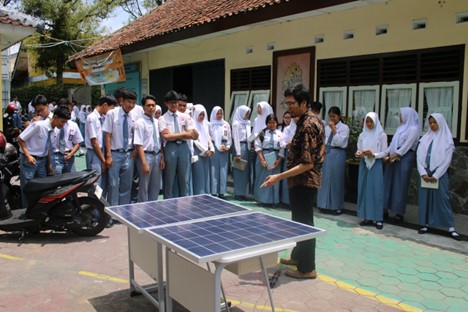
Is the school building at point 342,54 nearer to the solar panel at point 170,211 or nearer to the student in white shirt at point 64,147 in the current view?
the student in white shirt at point 64,147

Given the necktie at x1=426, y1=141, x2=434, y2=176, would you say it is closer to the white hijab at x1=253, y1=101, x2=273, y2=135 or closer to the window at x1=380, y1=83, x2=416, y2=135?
the window at x1=380, y1=83, x2=416, y2=135

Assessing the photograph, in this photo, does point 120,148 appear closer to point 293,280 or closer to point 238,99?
point 293,280

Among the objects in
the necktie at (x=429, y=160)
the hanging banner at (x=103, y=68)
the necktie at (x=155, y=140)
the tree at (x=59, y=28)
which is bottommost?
the necktie at (x=429, y=160)

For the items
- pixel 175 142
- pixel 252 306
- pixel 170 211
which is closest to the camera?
pixel 170 211

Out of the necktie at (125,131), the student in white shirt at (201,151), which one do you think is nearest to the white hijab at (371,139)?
the student in white shirt at (201,151)

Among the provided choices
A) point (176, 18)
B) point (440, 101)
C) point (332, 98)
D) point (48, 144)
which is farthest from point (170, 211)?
point (176, 18)

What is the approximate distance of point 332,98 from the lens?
830 centimetres

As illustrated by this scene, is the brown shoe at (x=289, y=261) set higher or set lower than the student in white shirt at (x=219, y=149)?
lower

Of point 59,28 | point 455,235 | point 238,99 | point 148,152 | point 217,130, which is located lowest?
point 455,235

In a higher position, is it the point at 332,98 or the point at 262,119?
the point at 332,98

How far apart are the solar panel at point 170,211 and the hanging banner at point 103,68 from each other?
9.79 meters

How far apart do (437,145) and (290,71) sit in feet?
12.7

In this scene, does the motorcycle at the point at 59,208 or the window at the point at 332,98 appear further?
the window at the point at 332,98

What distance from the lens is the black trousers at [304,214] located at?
14.0 ft
